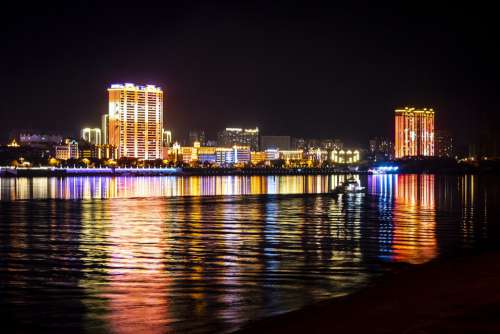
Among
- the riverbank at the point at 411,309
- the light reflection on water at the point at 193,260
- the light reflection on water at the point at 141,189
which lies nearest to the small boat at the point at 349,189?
the light reflection on water at the point at 141,189

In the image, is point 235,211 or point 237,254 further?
point 235,211

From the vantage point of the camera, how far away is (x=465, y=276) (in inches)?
461

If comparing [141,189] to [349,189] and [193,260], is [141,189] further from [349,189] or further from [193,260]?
[193,260]

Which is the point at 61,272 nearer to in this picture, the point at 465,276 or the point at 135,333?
the point at 135,333

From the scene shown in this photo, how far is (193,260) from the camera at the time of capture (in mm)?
14961

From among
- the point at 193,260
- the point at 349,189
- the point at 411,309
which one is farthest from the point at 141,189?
the point at 411,309

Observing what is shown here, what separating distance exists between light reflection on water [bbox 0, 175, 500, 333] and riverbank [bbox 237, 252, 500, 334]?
0.73m

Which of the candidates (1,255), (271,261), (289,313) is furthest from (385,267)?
(1,255)

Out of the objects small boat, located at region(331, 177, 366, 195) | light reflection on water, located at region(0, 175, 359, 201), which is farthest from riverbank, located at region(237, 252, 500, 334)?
small boat, located at region(331, 177, 366, 195)

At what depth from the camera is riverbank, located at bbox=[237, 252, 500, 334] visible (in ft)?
26.1

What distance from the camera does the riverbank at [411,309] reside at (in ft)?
26.1

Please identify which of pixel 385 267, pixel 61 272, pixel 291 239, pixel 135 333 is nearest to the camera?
pixel 135 333

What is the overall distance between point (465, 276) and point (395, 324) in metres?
4.16

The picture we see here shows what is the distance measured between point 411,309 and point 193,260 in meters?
6.90
